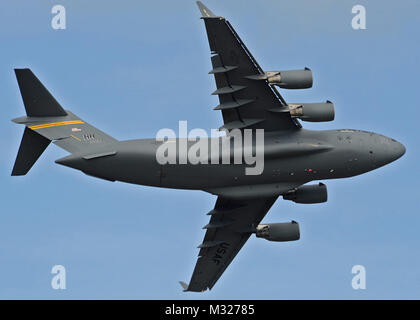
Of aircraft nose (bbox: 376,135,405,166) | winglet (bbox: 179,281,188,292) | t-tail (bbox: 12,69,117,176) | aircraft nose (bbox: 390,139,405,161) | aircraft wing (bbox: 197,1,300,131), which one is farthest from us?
winglet (bbox: 179,281,188,292)

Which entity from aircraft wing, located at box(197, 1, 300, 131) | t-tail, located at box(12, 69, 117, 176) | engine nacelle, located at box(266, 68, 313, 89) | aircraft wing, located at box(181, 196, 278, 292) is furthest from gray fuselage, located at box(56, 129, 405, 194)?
aircraft wing, located at box(181, 196, 278, 292)

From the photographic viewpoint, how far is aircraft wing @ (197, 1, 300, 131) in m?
44.0

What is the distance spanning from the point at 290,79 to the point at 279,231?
858 cm

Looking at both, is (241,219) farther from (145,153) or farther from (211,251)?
(145,153)

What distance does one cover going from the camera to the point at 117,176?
1816 inches

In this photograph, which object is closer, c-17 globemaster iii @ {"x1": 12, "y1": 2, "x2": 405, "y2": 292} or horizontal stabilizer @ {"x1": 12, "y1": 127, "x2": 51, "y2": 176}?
c-17 globemaster iii @ {"x1": 12, "y1": 2, "x2": 405, "y2": 292}

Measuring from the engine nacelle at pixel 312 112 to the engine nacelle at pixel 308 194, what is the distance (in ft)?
13.9

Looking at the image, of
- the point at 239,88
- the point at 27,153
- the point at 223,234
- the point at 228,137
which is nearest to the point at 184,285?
the point at 223,234

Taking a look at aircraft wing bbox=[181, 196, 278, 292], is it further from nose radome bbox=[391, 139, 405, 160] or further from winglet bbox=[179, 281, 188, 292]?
nose radome bbox=[391, 139, 405, 160]

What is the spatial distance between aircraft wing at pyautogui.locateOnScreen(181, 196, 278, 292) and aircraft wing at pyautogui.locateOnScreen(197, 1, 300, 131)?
13.8 feet

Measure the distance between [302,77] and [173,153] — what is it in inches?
244

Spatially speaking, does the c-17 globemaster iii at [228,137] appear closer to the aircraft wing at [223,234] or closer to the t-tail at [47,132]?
the t-tail at [47,132]

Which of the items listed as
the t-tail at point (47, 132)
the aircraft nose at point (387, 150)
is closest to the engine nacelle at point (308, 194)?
the aircraft nose at point (387, 150)

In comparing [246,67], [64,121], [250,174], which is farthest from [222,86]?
[64,121]
